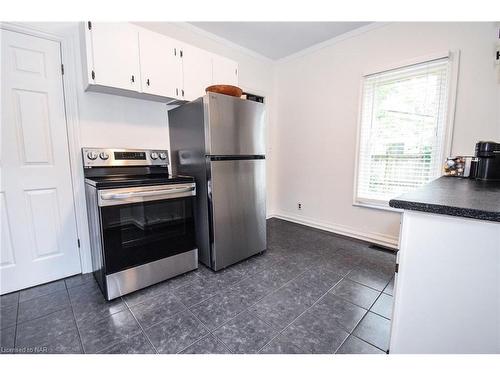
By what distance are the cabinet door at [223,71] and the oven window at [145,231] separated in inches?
54.3

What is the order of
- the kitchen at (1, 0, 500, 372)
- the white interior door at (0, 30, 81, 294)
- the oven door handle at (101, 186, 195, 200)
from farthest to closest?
the white interior door at (0, 30, 81, 294) < the oven door handle at (101, 186, 195, 200) < the kitchen at (1, 0, 500, 372)

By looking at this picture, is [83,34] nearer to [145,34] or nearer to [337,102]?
[145,34]

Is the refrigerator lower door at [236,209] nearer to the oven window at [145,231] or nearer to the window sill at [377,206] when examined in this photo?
the oven window at [145,231]

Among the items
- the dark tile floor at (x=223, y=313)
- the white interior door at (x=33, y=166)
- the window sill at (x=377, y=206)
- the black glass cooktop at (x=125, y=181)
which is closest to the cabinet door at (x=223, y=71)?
the black glass cooktop at (x=125, y=181)

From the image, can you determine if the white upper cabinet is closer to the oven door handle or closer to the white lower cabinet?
the oven door handle

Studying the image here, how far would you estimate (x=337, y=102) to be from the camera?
301 cm

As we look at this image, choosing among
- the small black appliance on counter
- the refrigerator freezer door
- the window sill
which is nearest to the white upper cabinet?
the refrigerator freezer door

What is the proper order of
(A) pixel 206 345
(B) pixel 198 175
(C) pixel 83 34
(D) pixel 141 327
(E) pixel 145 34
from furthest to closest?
(B) pixel 198 175 < (E) pixel 145 34 < (C) pixel 83 34 < (D) pixel 141 327 < (A) pixel 206 345

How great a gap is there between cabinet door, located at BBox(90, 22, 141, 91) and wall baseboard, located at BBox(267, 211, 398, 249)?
9.24ft

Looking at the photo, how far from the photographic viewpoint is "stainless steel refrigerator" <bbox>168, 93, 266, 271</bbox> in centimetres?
198

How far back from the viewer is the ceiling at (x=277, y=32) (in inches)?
103

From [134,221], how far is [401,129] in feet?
9.43
